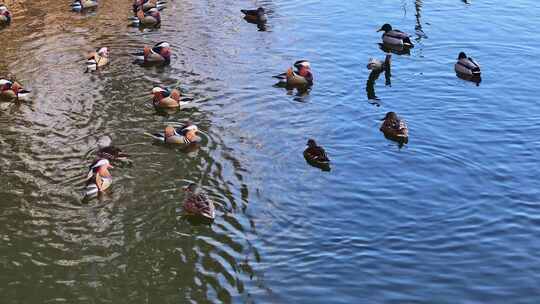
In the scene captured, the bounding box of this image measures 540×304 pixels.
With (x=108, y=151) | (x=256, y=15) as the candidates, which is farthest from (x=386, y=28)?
(x=108, y=151)

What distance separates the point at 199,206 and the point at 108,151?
355 cm

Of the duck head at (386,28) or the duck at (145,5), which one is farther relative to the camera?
the duck at (145,5)

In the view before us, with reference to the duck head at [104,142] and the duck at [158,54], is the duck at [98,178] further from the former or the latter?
the duck at [158,54]

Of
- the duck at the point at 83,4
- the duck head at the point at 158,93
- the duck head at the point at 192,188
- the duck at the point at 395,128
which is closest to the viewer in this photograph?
the duck head at the point at 192,188

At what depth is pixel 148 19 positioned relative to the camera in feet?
88.1

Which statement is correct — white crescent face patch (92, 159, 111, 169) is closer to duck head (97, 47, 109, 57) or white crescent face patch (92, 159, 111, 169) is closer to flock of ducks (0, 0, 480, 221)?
flock of ducks (0, 0, 480, 221)

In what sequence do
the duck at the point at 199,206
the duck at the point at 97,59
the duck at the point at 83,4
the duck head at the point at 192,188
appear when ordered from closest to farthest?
the duck at the point at 199,206 → the duck head at the point at 192,188 → the duck at the point at 97,59 → the duck at the point at 83,4

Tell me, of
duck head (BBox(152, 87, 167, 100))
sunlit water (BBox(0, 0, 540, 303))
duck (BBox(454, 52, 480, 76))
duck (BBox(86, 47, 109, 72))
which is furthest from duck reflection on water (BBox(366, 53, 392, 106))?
duck (BBox(86, 47, 109, 72))

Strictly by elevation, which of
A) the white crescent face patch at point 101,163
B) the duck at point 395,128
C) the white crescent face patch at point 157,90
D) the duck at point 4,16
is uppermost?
the duck at point 395,128

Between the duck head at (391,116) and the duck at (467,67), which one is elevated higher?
the duck at (467,67)

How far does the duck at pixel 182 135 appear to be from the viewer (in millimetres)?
17719

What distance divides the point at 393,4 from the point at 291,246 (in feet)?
60.0

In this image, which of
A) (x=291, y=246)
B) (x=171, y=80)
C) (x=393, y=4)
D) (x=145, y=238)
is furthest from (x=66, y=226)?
(x=393, y=4)

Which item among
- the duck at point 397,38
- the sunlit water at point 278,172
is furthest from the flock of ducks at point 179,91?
the sunlit water at point 278,172
